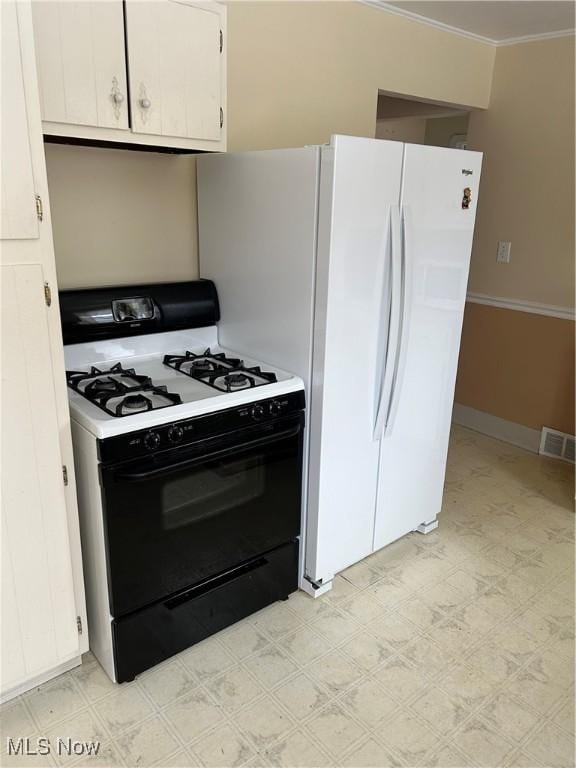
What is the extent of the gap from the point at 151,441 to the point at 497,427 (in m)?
2.89

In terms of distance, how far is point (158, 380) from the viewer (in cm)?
214

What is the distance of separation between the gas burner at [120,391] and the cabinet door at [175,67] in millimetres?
833

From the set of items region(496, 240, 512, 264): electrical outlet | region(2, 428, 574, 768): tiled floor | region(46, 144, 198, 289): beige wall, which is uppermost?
region(46, 144, 198, 289): beige wall

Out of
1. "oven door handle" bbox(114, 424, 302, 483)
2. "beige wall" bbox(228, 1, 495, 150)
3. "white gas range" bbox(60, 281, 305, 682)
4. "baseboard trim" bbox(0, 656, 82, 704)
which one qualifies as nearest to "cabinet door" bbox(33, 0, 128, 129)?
"white gas range" bbox(60, 281, 305, 682)

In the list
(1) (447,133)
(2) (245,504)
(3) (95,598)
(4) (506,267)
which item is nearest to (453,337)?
(2) (245,504)

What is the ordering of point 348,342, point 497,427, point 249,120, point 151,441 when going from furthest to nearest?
1. point 497,427
2. point 249,120
3. point 348,342
4. point 151,441

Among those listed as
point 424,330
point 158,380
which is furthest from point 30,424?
point 424,330

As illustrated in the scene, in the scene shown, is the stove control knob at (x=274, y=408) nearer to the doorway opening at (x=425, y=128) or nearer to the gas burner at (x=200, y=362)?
the gas burner at (x=200, y=362)

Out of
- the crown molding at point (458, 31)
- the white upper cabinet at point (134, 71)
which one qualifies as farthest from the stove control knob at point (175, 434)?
the crown molding at point (458, 31)

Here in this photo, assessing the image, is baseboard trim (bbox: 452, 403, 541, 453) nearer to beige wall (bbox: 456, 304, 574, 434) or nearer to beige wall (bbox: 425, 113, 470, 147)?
beige wall (bbox: 456, 304, 574, 434)

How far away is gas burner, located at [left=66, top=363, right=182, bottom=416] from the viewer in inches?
71.4

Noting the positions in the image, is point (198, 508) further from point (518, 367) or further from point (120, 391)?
point (518, 367)

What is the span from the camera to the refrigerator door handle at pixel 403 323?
2.16m

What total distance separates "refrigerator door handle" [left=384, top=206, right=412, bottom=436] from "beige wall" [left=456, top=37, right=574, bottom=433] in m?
1.74
